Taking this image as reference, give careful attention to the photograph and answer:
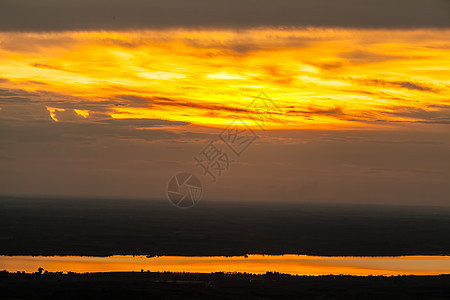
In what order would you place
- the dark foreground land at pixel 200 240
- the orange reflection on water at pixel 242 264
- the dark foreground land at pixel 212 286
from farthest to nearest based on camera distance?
the dark foreground land at pixel 200 240
the orange reflection on water at pixel 242 264
the dark foreground land at pixel 212 286

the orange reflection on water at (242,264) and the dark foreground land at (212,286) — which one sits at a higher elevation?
the orange reflection on water at (242,264)

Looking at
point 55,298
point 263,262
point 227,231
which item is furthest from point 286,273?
point 227,231

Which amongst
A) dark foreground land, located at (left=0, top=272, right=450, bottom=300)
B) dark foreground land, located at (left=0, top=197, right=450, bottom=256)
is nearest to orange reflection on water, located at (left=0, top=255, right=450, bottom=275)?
dark foreground land, located at (left=0, top=197, right=450, bottom=256)

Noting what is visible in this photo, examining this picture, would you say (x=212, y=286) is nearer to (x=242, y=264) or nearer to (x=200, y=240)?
(x=242, y=264)

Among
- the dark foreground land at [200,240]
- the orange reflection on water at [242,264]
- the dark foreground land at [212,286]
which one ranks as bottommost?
the dark foreground land at [212,286]

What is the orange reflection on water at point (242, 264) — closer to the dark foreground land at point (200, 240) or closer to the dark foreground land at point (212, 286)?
the dark foreground land at point (200, 240)

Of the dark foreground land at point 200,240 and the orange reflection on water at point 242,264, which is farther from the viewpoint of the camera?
the dark foreground land at point 200,240

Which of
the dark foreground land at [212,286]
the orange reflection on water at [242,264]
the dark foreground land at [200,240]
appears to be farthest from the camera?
the dark foreground land at [200,240]

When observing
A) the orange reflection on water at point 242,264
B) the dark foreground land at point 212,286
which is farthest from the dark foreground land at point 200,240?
the dark foreground land at point 212,286

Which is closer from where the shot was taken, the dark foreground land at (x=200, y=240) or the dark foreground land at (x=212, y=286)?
the dark foreground land at (x=212, y=286)
